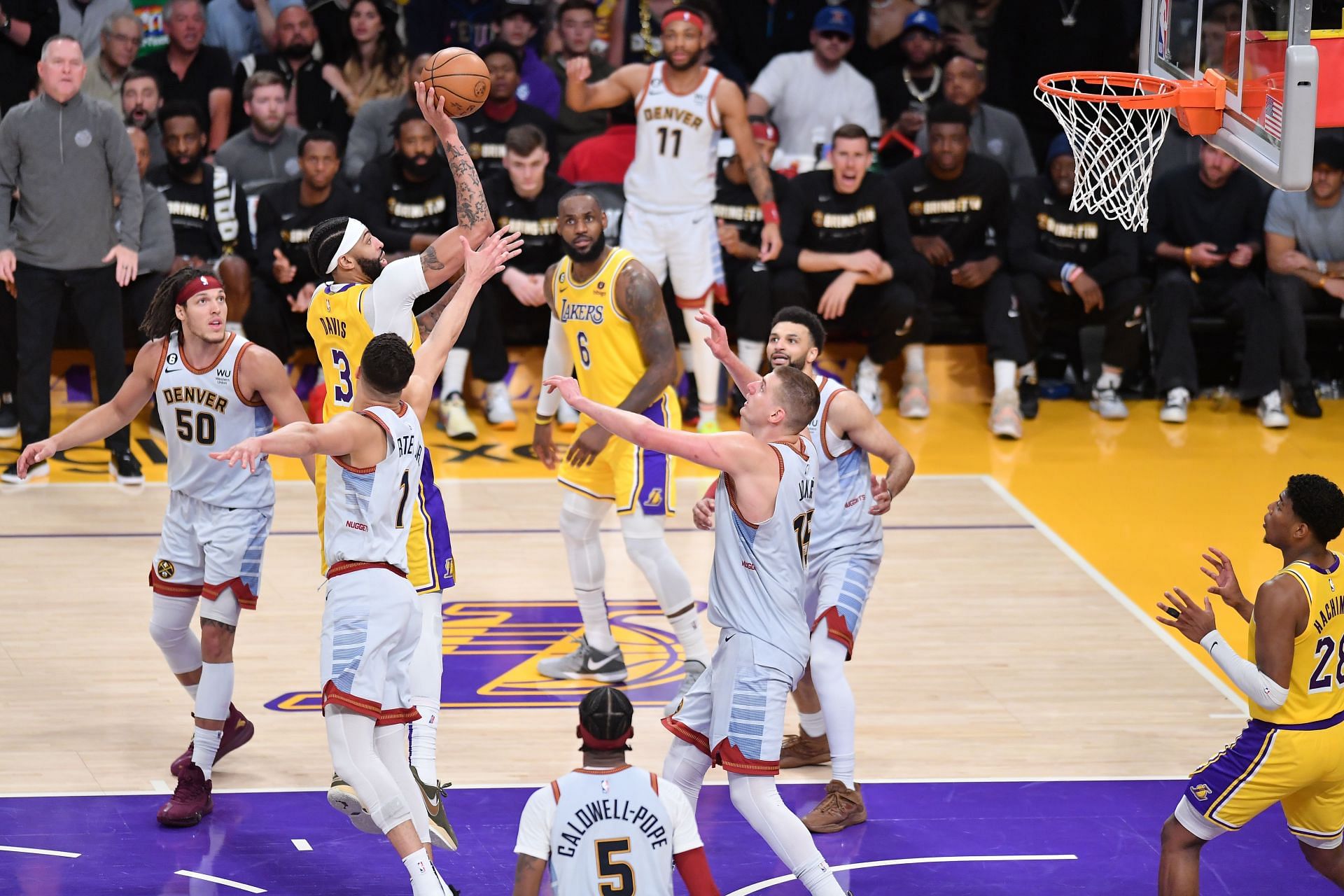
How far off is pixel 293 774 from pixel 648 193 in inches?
219

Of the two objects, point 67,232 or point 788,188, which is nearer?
point 67,232

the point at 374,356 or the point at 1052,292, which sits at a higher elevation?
the point at 374,356

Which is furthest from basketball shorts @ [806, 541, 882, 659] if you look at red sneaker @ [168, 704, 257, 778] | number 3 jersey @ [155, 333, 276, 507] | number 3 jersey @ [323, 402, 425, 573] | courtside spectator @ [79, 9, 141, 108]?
courtside spectator @ [79, 9, 141, 108]

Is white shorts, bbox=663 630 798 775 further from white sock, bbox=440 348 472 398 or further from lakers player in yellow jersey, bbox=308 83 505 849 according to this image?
white sock, bbox=440 348 472 398

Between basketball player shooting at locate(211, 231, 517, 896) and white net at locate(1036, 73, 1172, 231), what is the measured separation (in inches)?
126

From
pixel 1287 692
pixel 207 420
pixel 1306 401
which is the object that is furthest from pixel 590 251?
pixel 1306 401

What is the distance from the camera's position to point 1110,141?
24.9 feet

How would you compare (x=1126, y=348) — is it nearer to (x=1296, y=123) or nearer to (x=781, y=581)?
(x=1296, y=123)

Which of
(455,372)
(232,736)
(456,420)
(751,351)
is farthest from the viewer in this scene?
(751,351)

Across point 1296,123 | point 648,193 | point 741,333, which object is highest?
point 1296,123

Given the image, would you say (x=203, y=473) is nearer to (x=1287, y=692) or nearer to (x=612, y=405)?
(x=612, y=405)

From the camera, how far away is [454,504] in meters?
10.0

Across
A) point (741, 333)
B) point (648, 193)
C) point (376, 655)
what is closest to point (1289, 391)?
point (741, 333)

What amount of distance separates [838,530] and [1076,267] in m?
5.95
